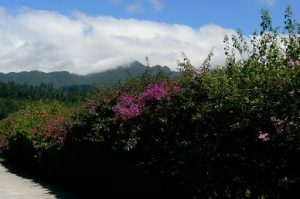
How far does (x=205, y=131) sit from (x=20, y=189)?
Result: 7.95m

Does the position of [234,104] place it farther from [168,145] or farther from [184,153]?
[168,145]

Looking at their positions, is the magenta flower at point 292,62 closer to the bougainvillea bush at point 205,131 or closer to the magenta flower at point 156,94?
the bougainvillea bush at point 205,131

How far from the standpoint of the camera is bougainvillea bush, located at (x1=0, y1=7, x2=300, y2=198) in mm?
6168

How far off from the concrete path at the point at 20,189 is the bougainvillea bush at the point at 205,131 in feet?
4.67

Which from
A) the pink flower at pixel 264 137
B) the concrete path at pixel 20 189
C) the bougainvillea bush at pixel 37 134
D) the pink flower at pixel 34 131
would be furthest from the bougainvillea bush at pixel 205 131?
the pink flower at pixel 34 131

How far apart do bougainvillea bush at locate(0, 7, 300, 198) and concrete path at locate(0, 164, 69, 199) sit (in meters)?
1.42

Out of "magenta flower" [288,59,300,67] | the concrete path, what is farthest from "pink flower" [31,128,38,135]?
"magenta flower" [288,59,300,67]

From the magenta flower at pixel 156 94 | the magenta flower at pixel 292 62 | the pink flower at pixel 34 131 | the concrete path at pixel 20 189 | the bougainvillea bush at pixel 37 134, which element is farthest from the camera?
the pink flower at pixel 34 131

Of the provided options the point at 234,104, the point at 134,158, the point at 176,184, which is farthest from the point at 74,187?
the point at 234,104

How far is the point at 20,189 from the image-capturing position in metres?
13.8

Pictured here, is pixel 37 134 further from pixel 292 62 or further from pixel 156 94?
pixel 292 62

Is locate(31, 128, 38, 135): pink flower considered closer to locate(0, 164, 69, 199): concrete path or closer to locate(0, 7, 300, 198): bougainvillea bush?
locate(0, 164, 69, 199): concrete path

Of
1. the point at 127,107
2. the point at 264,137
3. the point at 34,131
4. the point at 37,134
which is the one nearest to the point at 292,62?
the point at 264,137

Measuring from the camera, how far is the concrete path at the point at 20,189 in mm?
12562
